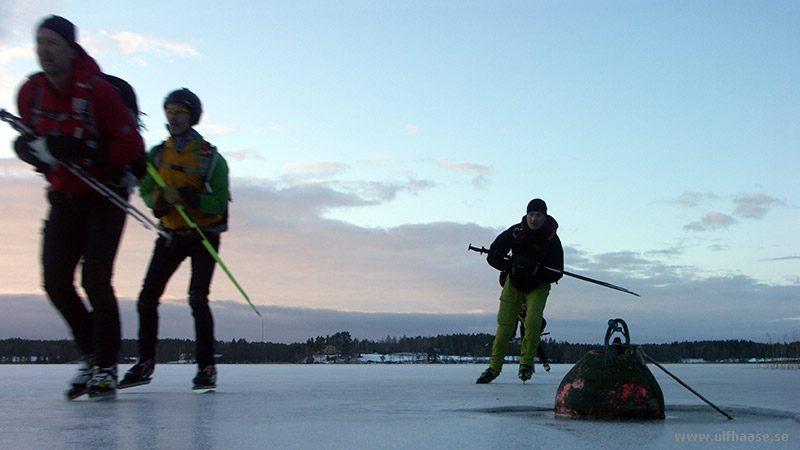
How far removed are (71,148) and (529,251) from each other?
4613mm

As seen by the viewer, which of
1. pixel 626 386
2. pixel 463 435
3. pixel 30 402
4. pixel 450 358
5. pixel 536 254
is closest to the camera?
pixel 463 435

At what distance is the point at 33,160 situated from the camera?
426 cm

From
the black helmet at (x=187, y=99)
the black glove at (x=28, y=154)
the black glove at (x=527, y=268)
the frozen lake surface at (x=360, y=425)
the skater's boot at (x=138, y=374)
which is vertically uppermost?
the black helmet at (x=187, y=99)

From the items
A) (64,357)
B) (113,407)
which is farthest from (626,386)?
(64,357)

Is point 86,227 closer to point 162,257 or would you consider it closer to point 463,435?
point 162,257

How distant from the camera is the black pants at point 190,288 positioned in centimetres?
519

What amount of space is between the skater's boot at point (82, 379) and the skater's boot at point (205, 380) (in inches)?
32.6

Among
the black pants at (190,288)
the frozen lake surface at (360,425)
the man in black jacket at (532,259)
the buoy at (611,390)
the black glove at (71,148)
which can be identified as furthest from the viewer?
the man in black jacket at (532,259)

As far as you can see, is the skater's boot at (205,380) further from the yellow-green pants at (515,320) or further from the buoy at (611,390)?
the yellow-green pants at (515,320)

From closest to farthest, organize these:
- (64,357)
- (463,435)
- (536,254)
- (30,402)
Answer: (463,435), (30,402), (536,254), (64,357)

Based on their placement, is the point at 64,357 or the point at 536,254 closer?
the point at 536,254

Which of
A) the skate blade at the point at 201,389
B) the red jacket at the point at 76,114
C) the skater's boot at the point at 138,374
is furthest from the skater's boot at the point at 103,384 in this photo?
the red jacket at the point at 76,114

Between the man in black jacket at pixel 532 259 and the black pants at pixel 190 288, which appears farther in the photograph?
the man in black jacket at pixel 532 259

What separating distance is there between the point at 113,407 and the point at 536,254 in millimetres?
4637
